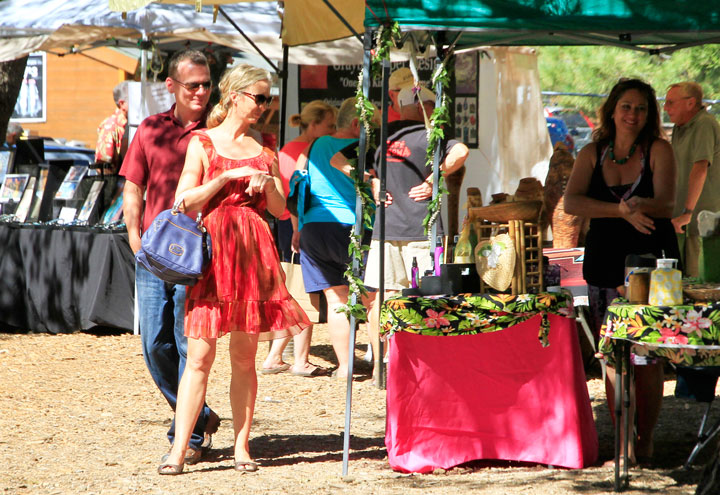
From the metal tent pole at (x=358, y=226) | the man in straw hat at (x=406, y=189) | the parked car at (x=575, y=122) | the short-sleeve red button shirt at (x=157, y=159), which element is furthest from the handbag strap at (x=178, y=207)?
the parked car at (x=575, y=122)

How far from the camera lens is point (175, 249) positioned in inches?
163

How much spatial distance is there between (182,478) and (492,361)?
5.07ft

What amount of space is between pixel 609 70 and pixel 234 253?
19.4m

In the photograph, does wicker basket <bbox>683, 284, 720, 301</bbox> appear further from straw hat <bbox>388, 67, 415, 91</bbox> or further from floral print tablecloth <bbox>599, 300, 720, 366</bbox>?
straw hat <bbox>388, 67, 415, 91</bbox>

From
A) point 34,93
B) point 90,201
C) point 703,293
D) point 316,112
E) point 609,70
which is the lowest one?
point 703,293

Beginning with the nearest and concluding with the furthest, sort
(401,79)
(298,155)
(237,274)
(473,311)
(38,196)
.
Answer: (237,274)
(473,311)
(401,79)
(298,155)
(38,196)

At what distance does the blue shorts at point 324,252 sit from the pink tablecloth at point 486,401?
7.13 ft

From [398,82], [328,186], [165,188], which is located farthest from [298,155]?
[165,188]

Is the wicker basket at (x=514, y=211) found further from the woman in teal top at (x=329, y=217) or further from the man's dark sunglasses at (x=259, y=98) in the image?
the woman in teal top at (x=329, y=217)

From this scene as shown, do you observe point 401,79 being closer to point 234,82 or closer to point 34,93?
point 234,82

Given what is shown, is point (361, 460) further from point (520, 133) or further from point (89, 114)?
point (89, 114)

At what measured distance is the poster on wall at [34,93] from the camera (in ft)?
80.4

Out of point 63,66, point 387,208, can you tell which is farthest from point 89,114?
point 387,208

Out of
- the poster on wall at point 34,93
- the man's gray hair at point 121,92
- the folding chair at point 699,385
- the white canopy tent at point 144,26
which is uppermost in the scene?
the poster on wall at point 34,93
